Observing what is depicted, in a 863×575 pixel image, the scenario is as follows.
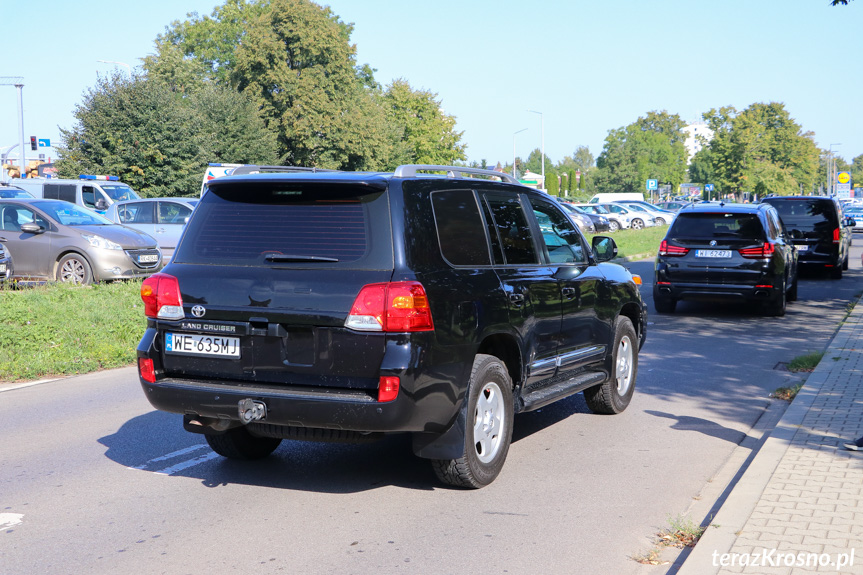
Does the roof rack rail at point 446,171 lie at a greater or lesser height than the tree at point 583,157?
lesser

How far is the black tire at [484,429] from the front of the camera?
5359 millimetres

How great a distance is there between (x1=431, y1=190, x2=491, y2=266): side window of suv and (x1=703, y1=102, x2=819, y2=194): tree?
68810 mm

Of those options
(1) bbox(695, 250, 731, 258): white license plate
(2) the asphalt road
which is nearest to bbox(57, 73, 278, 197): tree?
(1) bbox(695, 250, 731, 258): white license plate

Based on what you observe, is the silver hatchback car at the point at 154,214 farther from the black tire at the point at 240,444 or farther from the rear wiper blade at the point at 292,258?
the rear wiper blade at the point at 292,258

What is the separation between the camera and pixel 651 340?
39.2 feet

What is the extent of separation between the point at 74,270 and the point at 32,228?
1.05 metres

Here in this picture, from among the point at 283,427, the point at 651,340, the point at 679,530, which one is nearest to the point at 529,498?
the point at 679,530

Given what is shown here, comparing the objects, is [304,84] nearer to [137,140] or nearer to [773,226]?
[137,140]

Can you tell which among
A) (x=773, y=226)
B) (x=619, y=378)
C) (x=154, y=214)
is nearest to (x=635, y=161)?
(x=154, y=214)

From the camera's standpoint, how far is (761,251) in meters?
13.7

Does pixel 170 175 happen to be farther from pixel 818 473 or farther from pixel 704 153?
pixel 704 153

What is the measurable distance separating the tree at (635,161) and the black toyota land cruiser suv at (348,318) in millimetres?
104226
